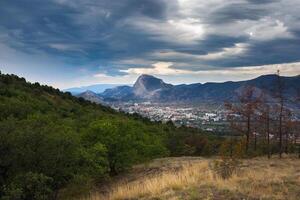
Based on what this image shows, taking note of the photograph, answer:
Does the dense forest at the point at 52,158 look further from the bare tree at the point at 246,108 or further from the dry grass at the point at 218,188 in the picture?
the bare tree at the point at 246,108

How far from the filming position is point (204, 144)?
6500 cm

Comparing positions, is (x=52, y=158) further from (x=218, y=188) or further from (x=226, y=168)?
(x=218, y=188)

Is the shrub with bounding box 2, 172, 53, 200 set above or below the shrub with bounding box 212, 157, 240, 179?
below

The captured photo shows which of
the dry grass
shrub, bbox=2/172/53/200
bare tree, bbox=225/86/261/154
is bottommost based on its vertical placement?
shrub, bbox=2/172/53/200

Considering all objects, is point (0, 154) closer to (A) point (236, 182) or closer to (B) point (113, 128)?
(A) point (236, 182)

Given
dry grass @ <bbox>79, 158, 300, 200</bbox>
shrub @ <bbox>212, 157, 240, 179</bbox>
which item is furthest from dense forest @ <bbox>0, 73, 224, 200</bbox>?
shrub @ <bbox>212, 157, 240, 179</bbox>

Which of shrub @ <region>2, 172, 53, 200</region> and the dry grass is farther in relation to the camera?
shrub @ <region>2, 172, 53, 200</region>

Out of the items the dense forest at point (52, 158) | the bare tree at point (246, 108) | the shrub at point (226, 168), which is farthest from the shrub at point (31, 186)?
the bare tree at point (246, 108)

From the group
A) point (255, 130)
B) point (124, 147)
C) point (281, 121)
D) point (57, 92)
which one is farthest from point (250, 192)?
point (57, 92)

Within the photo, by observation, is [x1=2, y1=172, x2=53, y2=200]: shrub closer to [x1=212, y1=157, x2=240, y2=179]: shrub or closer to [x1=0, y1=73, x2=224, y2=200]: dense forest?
[x1=0, y1=73, x2=224, y2=200]: dense forest

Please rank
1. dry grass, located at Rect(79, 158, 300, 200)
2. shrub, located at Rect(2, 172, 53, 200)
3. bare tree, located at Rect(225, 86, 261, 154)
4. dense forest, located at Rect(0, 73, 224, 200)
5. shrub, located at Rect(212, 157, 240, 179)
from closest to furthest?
dry grass, located at Rect(79, 158, 300, 200) → shrub, located at Rect(2, 172, 53, 200) → shrub, located at Rect(212, 157, 240, 179) → dense forest, located at Rect(0, 73, 224, 200) → bare tree, located at Rect(225, 86, 261, 154)

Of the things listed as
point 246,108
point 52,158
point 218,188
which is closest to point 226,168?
point 218,188

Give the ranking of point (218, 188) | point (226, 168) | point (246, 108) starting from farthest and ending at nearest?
point (246, 108) → point (226, 168) → point (218, 188)

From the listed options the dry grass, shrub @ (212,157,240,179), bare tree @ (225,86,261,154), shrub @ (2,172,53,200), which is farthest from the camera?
bare tree @ (225,86,261,154)
